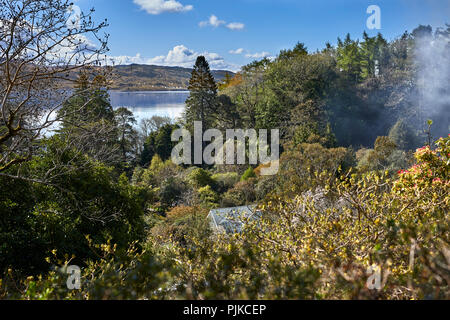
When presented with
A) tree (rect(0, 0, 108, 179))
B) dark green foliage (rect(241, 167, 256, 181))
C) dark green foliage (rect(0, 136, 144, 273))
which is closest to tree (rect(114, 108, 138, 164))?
dark green foliage (rect(241, 167, 256, 181))

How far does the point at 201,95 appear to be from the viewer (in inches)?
896

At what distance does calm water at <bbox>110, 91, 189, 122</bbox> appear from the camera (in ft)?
72.2

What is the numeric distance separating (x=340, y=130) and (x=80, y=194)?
2304 centimetres

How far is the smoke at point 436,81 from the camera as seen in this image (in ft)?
86.6

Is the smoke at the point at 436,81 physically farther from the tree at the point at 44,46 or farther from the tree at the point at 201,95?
the tree at the point at 44,46

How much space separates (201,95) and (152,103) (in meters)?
10.1

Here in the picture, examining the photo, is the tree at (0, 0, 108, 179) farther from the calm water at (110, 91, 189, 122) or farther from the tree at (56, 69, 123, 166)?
the calm water at (110, 91, 189, 122)

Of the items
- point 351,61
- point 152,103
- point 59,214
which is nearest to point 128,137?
point 152,103

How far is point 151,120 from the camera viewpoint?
80.4 ft

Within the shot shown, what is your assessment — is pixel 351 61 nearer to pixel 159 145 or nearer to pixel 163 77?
pixel 163 77

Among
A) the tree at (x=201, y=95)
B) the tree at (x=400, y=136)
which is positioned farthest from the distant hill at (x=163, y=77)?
the tree at (x=400, y=136)

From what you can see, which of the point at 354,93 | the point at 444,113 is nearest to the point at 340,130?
the point at 354,93

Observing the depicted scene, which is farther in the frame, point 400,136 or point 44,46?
point 400,136
